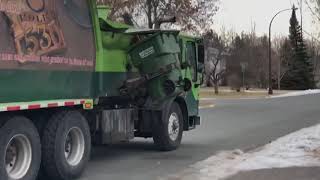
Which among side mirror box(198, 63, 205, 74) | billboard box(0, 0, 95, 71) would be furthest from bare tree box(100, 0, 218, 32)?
billboard box(0, 0, 95, 71)

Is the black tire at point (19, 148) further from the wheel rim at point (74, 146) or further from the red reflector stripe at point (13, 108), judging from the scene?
the wheel rim at point (74, 146)

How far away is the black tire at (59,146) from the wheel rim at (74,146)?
3cm

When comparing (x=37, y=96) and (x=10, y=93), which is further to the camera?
(x=37, y=96)

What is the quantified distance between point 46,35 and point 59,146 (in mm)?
1634

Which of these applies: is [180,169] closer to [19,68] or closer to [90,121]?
[90,121]

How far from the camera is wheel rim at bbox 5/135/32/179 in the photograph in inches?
321

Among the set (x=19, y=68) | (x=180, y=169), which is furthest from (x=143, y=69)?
(x=19, y=68)

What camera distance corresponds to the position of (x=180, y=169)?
1063 cm

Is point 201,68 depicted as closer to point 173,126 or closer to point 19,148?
point 173,126

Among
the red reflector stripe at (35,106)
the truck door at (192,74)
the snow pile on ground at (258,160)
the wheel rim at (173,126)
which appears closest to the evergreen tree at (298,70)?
the truck door at (192,74)

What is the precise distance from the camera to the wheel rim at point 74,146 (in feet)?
31.3

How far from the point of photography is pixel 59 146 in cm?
907

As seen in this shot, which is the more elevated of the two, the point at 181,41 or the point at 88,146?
the point at 181,41

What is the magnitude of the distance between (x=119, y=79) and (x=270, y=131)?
25.8ft
